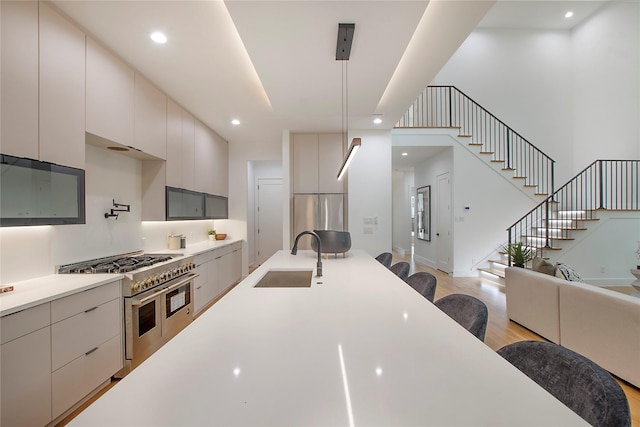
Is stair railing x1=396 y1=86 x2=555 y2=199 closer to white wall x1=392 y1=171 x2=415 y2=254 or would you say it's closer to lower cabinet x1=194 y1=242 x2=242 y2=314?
white wall x1=392 y1=171 x2=415 y2=254

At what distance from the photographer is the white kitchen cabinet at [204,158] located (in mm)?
4176

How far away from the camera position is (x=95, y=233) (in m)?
2.68

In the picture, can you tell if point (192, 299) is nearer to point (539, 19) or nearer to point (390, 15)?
point (390, 15)

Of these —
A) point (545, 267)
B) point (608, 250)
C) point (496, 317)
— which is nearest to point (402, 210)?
point (608, 250)

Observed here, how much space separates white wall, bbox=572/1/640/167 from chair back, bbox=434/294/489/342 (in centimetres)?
729

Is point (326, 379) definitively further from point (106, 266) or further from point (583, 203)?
point (583, 203)

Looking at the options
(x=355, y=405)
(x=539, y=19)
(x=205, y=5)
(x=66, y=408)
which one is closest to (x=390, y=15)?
(x=205, y=5)

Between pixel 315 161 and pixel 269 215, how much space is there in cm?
251

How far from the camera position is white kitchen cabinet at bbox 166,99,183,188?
3410mm

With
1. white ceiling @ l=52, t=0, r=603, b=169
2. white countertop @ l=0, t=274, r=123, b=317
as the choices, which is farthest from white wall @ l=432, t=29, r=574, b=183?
white countertop @ l=0, t=274, r=123, b=317

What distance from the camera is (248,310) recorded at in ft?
4.31

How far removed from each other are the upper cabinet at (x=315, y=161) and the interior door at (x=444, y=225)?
2.95 m

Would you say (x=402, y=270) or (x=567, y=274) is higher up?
(x=402, y=270)

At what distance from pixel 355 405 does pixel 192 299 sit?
317 centimetres
